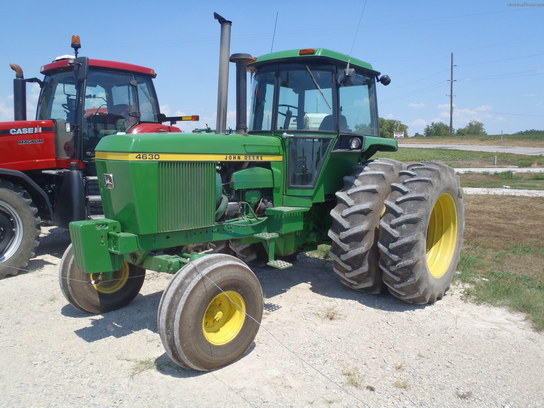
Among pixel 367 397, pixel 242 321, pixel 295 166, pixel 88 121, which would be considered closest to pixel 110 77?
pixel 88 121

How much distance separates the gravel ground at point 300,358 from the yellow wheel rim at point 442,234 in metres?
0.53

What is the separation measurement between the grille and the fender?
11.1ft

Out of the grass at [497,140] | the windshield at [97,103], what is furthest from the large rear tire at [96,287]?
the grass at [497,140]

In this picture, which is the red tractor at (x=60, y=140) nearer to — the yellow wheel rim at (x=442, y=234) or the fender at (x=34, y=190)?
the fender at (x=34, y=190)

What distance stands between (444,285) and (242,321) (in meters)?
2.58

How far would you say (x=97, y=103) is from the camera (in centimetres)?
742

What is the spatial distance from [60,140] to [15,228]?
1.54 m

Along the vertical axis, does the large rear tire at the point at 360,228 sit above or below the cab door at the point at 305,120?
below

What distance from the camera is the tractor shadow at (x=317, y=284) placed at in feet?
17.0

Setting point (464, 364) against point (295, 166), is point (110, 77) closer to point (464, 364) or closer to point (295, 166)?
point (295, 166)

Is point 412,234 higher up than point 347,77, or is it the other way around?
point 347,77

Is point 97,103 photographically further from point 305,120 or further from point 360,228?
point 360,228

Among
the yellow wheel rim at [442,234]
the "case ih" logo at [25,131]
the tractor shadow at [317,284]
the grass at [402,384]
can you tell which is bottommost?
the grass at [402,384]

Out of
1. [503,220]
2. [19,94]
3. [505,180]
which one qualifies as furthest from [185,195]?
[505,180]
